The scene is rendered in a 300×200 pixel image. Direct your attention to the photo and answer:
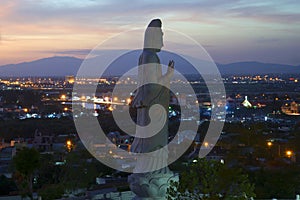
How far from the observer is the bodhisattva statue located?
19.3 ft

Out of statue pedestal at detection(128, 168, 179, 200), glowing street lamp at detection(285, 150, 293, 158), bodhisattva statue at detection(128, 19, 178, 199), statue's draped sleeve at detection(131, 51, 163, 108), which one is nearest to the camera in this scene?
statue pedestal at detection(128, 168, 179, 200)

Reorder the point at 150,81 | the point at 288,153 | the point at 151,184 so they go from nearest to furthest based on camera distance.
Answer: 1. the point at 151,184
2. the point at 150,81
3. the point at 288,153

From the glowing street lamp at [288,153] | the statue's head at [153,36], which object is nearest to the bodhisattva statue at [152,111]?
the statue's head at [153,36]

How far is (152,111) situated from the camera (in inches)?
237

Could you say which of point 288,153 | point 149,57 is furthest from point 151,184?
point 288,153

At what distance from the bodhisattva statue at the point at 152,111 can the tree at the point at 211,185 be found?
1.39 feet

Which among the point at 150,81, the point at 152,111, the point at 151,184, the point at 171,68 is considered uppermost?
the point at 171,68

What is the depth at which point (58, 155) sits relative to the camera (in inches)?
872

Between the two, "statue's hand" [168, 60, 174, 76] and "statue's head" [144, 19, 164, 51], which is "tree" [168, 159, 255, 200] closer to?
"statue's hand" [168, 60, 174, 76]

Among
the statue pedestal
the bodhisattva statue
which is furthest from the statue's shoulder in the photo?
the statue pedestal

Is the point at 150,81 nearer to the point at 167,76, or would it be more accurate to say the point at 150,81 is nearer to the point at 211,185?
the point at 167,76

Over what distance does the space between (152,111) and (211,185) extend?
1.18 m

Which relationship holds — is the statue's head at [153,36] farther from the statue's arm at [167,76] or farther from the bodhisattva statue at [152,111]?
the statue's arm at [167,76]

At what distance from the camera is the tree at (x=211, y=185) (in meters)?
5.22
